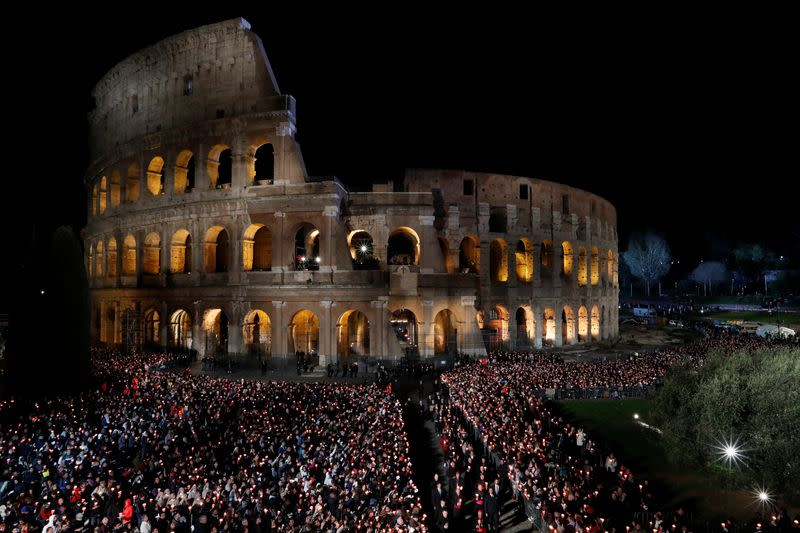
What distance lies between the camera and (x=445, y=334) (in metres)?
36.6

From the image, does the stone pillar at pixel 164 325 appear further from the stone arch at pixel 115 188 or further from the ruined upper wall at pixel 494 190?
the ruined upper wall at pixel 494 190

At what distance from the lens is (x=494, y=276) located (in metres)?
42.8

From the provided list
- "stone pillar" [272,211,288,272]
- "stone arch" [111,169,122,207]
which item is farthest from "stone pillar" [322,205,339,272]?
"stone arch" [111,169,122,207]

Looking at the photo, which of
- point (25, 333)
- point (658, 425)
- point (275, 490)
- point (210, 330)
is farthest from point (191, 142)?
point (658, 425)

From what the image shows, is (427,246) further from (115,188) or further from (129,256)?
(115,188)

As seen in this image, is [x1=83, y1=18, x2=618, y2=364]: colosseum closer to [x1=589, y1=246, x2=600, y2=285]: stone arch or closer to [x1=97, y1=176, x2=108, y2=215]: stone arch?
[x1=97, y1=176, x2=108, y2=215]: stone arch

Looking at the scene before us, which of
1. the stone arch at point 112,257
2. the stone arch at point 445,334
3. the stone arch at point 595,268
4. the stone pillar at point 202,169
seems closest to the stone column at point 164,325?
the stone pillar at point 202,169

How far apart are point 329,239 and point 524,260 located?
17911 mm

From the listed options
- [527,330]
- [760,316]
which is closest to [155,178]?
[527,330]

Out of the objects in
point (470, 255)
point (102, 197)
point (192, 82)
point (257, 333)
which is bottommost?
point (257, 333)

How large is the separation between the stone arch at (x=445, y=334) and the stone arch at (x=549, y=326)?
955cm

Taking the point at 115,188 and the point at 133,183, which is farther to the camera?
the point at 115,188

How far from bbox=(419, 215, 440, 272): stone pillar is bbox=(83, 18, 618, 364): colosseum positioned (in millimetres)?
92

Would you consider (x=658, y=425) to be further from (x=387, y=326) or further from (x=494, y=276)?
(x=494, y=276)
